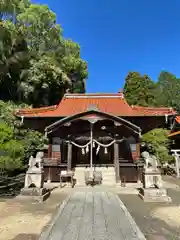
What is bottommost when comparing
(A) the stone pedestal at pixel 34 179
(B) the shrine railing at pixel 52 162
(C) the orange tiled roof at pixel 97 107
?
(A) the stone pedestal at pixel 34 179

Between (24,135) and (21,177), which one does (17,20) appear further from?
(21,177)

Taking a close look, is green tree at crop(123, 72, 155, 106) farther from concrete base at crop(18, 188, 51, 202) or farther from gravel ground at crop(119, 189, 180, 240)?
concrete base at crop(18, 188, 51, 202)

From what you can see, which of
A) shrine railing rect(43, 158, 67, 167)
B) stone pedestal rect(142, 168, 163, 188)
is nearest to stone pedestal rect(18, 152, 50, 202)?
shrine railing rect(43, 158, 67, 167)

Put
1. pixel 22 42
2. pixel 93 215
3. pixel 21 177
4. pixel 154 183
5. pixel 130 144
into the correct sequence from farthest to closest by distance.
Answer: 1. pixel 22 42
2. pixel 130 144
3. pixel 21 177
4. pixel 154 183
5. pixel 93 215

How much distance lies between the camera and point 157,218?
A: 448cm

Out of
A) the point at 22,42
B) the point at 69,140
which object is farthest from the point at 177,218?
the point at 22,42

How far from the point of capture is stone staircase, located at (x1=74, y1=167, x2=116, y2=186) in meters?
9.86

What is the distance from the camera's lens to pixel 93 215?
425 cm

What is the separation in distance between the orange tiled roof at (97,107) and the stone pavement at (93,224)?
663 cm

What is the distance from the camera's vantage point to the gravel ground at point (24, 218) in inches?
137

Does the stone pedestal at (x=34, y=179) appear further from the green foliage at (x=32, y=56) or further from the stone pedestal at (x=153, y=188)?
the green foliage at (x=32, y=56)

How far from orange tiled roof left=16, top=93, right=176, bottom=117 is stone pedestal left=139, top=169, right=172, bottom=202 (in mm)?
5351

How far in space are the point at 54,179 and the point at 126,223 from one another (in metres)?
7.61

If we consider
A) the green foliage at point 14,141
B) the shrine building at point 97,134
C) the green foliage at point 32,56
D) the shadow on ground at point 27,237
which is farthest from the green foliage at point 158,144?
the shadow on ground at point 27,237
